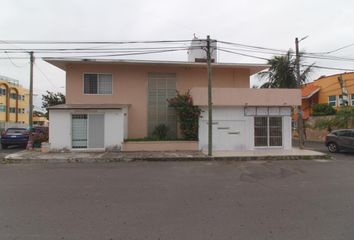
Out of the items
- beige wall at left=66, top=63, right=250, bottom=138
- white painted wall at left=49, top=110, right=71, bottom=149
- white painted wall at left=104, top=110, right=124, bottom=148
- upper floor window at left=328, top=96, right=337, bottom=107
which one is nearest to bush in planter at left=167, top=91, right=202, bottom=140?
beige wall at left=66, top=63, right=250, bottom=138

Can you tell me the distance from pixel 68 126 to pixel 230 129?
10.3 m

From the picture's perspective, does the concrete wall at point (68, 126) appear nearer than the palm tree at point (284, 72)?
Yes

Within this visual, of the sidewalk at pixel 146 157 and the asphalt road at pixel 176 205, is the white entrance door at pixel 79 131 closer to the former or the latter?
the sidewalk at pixel 146 157

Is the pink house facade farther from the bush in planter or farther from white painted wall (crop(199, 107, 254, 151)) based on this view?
the bush in planter

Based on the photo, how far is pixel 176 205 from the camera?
7.38m

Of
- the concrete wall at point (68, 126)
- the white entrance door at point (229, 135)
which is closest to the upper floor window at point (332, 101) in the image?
the white entrance door at point (229, 135)

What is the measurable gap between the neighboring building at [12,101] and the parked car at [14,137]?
3752cm

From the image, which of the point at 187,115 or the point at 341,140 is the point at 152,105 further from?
the point at 341,140

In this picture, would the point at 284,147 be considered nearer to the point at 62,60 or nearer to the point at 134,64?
the point at 134,64

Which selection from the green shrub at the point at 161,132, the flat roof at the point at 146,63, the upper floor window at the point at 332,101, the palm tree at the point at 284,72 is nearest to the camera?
the flat roof at the point at 146,63

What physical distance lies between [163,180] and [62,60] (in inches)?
526

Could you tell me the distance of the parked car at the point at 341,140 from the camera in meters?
20.5

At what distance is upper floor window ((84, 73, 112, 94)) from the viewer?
22.0 m

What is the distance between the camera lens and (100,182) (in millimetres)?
10398
